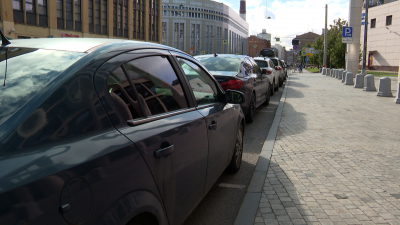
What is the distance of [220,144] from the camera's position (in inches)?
150

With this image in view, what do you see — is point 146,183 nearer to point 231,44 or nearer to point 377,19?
point 377,19

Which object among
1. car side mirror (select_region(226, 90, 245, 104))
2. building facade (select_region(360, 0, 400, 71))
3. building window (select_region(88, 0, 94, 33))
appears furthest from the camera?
building facade (select_region(360, 0, 400, 71))

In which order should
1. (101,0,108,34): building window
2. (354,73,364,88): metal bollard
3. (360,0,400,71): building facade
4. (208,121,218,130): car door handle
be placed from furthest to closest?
(360,0,400,71): building facade, (101,0,108,34): building window, (354,73,364,88): metal bollard, (208,121,218,130): car door handle

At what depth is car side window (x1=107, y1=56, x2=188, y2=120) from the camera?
2281mm

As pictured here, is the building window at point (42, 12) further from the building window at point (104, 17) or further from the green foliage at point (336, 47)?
the green foliage at point (336, 47)

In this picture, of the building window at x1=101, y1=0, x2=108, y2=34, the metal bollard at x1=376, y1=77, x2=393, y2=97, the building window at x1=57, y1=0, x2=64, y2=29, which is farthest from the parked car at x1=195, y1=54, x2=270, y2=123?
the building window at x1=101, y1=0, x2=108, y2=34

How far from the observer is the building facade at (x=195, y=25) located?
110 metres

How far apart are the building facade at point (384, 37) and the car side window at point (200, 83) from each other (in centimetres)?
5326

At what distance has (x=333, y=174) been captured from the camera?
4.97 meters

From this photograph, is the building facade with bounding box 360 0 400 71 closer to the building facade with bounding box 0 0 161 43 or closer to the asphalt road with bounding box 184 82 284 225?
the building facade with bounding box 0 0 161 43

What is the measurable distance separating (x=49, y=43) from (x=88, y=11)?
4017 cm

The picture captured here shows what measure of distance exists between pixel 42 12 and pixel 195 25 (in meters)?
84.2

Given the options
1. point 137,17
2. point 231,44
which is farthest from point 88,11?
point 231,44

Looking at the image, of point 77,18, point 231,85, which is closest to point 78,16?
point 77,18
